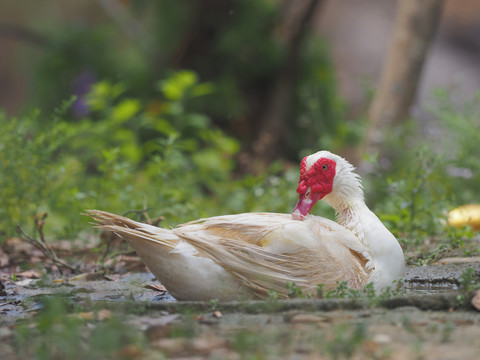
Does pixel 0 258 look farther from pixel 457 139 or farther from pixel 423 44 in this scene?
pixel 423 44

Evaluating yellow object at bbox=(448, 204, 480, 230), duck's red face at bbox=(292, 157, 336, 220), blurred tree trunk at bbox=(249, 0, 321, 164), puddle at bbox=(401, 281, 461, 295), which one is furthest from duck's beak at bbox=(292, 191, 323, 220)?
blurred tree trunk at bbox=(249, 0, 321, 164)

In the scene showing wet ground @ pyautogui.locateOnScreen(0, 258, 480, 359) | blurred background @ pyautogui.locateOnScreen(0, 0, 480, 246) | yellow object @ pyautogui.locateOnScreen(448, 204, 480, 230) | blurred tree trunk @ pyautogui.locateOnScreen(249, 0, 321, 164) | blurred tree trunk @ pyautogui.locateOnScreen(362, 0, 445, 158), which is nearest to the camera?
wet ground @ pyautogui.locateOnScreen(0, 258, 480, 359)

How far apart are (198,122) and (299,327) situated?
5483 millimetres

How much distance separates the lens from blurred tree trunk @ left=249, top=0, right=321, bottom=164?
932cm

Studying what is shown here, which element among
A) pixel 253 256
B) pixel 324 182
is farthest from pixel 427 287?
pixel 253 256

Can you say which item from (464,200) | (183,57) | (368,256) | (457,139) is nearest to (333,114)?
(183,57)

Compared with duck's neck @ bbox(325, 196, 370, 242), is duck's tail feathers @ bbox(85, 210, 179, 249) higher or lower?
lower

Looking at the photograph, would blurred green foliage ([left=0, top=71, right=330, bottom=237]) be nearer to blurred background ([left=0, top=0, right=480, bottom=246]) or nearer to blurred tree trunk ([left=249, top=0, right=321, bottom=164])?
blurred background ([left=0, top=0, right=480, bottom=246])

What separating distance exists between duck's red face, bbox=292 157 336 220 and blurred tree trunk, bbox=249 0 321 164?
548 centimetres

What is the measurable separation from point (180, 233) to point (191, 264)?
16 centimetres

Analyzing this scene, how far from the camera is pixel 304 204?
3.60 meters

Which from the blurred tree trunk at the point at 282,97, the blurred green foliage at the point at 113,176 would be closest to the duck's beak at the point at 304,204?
the blurred green foliage at the point at 113,176

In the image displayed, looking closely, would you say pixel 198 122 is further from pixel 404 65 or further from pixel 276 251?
pixel 276 251

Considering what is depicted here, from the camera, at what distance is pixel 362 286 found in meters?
3.27
